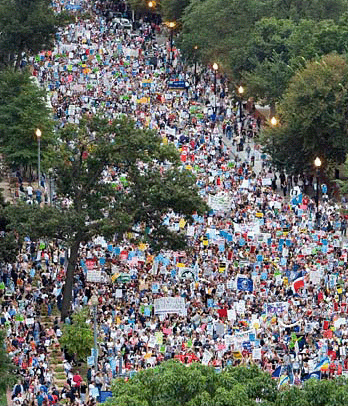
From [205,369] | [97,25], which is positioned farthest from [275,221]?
[97,25]

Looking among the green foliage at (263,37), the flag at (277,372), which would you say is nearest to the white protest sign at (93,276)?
the flag at (277,372)

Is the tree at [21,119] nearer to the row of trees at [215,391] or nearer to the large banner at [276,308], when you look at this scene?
the large banner at [276,308]

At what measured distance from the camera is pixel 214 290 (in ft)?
225

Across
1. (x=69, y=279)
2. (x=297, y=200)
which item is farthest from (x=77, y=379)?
(x=297, y=200)

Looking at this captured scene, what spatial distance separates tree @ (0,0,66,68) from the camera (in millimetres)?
110625

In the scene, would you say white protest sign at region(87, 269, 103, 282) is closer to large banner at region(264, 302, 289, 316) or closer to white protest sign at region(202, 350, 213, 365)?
large banner at region(264, 302, 289, 316)

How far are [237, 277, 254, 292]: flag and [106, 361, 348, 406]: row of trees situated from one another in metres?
24.5

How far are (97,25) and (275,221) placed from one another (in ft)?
197

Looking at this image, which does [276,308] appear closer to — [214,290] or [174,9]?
[214,290]

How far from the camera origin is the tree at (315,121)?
9050 centimetres

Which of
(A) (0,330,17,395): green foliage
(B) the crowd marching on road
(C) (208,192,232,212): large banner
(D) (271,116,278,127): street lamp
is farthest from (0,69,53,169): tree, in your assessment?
(A) (0,330,17,395): green foliage

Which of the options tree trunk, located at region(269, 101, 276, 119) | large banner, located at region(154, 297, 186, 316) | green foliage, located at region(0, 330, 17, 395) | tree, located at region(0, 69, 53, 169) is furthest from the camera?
tree trunk, located at region(269, 101, 276, 119)

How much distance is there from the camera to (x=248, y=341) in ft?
204

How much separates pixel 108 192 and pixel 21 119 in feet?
73.4
